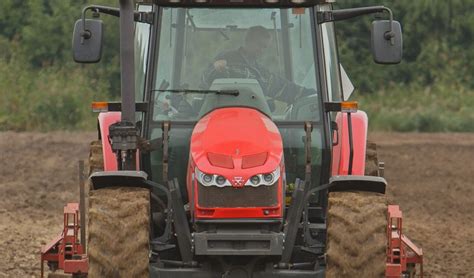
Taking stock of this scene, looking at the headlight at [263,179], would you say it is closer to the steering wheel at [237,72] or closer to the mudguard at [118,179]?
the mudguard at [118,179]

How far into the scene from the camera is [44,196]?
16031 millimetres

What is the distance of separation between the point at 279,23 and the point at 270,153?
1242 millimetres

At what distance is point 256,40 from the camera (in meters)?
8.30

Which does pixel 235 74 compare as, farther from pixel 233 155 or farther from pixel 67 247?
pixel 67 247

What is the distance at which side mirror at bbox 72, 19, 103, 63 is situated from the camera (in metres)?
7.85

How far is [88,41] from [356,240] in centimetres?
214

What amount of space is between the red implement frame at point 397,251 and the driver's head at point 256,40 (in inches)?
55.9

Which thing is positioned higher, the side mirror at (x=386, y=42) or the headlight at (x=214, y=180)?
the side mirror at (x=386, y=42)

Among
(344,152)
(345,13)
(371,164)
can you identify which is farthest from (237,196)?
(371,164)

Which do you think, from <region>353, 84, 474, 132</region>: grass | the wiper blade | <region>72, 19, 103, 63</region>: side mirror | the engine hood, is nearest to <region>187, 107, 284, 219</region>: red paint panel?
the engine hood

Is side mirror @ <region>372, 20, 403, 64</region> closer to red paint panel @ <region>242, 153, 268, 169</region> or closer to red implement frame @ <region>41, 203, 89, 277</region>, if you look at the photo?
red paint panel @ <region>242, 153, 268, 169</region>

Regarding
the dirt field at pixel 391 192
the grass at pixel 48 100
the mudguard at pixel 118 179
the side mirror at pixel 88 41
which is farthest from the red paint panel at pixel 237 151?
the grass at pixel 48 100

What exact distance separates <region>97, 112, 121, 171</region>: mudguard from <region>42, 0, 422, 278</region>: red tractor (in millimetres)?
15

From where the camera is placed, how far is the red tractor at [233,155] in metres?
7.18
